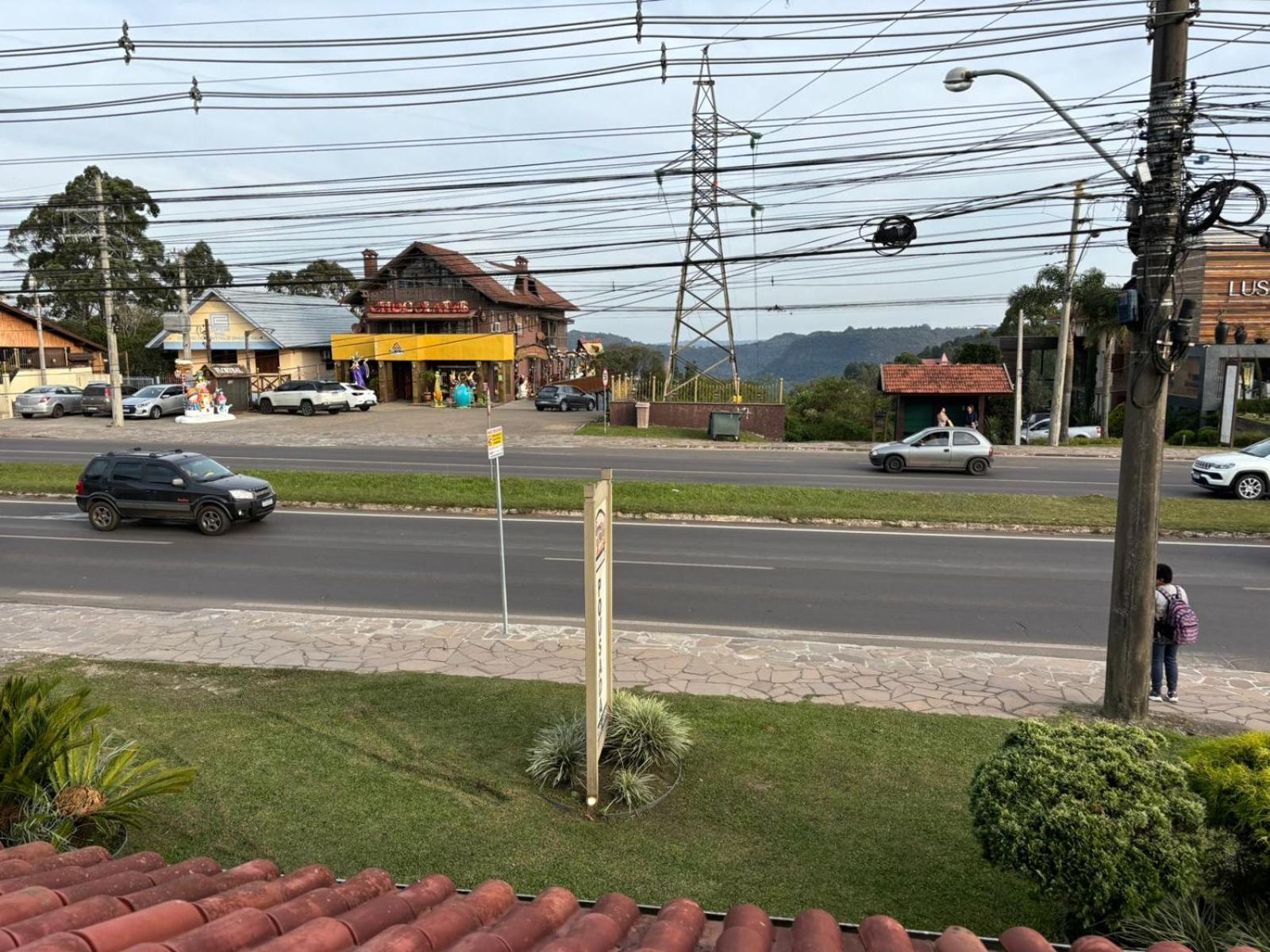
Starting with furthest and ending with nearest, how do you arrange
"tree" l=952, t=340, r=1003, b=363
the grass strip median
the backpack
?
"tree" l=952, t=340, r=1003, b=363, the grass strip median, the backpack

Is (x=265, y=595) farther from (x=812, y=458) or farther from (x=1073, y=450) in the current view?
(x=1073, y=450)

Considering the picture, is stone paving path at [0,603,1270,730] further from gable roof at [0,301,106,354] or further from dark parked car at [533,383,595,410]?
gable roof at [0,301,106,354]

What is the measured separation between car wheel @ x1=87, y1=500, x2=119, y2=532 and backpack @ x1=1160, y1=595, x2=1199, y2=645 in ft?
60.0

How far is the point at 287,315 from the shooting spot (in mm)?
55938

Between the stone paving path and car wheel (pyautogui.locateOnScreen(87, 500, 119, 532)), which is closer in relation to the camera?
the stone paving path

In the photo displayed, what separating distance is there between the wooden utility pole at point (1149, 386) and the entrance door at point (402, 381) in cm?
4834

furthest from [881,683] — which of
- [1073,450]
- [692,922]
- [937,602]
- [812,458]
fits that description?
[1073,450]

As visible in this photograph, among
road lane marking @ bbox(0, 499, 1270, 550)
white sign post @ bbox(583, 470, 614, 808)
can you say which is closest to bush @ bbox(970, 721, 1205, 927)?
white sign post @ bbox(583, 470, 614, 808)

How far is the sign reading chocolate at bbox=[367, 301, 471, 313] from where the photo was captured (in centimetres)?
5022

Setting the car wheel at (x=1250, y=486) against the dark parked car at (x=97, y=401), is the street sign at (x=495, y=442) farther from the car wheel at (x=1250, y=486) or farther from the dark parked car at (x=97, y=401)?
the dark parked car at (x=97, y=401)

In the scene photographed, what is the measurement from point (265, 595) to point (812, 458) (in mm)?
20758

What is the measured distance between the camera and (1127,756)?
4.79m

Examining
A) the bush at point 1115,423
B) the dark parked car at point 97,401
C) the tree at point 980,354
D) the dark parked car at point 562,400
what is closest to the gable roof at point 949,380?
the bush at point 1115,423

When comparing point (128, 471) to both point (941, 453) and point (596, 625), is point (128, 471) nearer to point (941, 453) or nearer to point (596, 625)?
point (596, 625)
